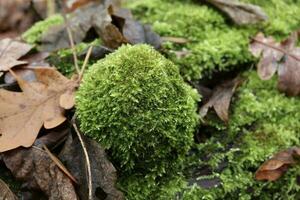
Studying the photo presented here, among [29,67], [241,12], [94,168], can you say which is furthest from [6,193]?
[241,12]

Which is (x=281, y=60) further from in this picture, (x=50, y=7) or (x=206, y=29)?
(x=50, y=7)

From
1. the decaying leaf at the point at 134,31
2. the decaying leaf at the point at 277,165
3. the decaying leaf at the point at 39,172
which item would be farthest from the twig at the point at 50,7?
the decaying leaf at the point at 277,165

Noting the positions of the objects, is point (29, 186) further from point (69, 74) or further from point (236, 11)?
point (236, 11)

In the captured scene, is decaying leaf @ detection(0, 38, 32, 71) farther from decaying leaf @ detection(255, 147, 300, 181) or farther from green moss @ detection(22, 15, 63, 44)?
decaying leaf @ detection(255, 147, 300, 181)

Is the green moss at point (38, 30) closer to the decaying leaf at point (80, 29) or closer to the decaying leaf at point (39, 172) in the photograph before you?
the decaying leaf at point (80, 29)

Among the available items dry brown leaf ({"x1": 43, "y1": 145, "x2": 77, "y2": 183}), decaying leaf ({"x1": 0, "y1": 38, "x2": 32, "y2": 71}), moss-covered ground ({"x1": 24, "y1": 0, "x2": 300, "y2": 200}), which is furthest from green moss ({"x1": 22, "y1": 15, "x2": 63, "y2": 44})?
dry brown leaf ({"x1": 43, "y1": 145, "x2": 77, "y2": 183})

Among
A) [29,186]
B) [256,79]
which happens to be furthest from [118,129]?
[256,79]
